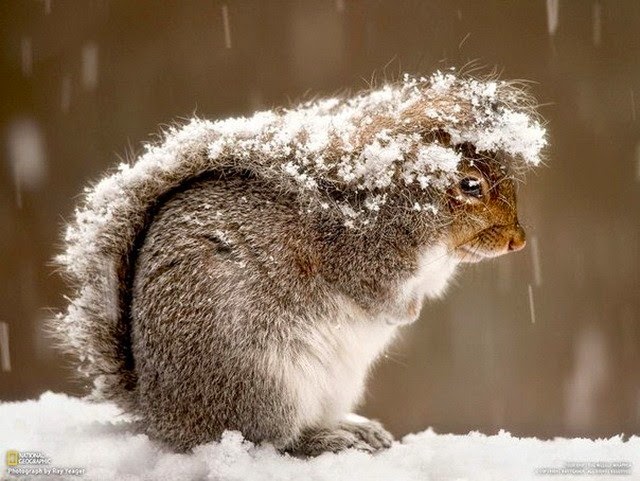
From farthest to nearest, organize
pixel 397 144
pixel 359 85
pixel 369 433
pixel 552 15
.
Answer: pixel 552 15, pixel 359 85, pixel 369 433, pixel 397 144

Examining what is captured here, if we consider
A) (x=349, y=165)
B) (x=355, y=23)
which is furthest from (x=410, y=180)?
(x=355, y=23)

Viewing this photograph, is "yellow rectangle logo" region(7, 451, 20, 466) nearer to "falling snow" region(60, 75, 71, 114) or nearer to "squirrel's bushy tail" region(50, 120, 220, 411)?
"squirrel's bushy tail" region(50, 120, 220, 411)

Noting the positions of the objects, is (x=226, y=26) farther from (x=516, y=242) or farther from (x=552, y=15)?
(x=516, y=242)

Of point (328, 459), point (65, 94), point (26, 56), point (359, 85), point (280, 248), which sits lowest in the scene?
point (328, 459)

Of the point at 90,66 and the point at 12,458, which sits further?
the point at 90,66

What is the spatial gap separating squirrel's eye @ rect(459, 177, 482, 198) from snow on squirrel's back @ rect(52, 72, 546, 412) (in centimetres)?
4

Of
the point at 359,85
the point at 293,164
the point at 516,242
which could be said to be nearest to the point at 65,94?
the point at 359,85

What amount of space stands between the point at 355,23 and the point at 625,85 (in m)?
1.09

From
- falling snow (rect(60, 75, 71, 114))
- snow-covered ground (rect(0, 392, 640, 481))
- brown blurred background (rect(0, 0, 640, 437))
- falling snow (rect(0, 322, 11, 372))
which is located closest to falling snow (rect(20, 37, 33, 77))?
brown blurred background (rect(0, 0, 640, 437))

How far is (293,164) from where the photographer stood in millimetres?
1694

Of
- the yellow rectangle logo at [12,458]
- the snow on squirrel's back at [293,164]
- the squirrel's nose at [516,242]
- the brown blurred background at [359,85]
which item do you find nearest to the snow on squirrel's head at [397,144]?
the snow on squirrel's back at [293,164]

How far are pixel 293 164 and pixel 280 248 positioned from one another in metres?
0.17

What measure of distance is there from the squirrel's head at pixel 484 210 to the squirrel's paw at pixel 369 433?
0.42 m

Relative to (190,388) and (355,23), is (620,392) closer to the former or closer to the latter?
(355,23)
